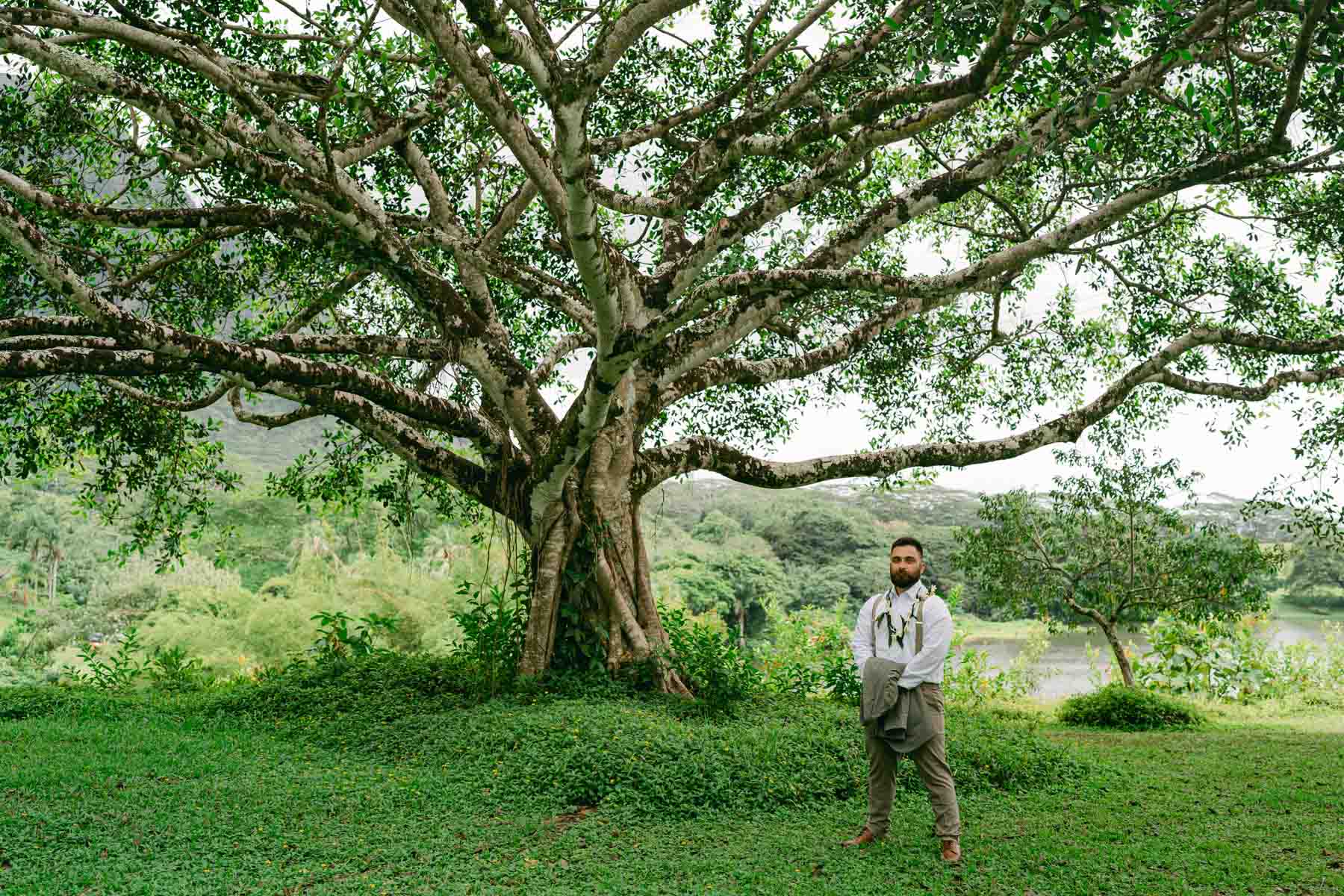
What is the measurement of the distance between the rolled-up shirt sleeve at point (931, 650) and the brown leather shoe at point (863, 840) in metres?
0.84

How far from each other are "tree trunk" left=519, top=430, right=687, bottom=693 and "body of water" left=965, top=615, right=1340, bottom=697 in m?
7.20

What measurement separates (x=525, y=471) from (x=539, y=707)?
2196 mm

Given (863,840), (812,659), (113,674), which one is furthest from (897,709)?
(113,674)

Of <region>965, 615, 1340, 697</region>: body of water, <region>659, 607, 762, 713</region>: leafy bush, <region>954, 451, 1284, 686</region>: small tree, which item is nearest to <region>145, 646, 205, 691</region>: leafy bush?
<region>659, 607, 762, 713</region>: leafy bush

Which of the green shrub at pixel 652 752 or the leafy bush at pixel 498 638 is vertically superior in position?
the leafy bush at pixel 498 638

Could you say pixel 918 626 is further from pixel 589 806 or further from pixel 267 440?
pixel 267 440

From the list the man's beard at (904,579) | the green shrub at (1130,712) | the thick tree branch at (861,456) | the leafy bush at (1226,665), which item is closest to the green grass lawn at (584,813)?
the man's beard at (904,579)

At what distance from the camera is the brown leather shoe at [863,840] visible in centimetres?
474

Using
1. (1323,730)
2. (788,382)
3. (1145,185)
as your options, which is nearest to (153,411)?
(788,382)

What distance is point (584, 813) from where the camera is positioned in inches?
205

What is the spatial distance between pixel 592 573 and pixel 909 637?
4108mm

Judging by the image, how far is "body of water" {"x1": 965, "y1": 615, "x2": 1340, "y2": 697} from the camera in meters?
14.4

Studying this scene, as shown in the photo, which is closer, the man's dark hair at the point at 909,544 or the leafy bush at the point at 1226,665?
the man's dark hair at the point at 909,544

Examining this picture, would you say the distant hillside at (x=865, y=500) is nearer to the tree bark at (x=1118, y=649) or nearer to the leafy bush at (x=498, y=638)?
the tree bark at (x=1118, y=649)
